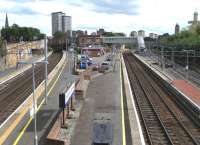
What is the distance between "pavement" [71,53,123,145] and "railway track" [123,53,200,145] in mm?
1934

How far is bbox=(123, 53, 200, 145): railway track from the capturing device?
28.8m

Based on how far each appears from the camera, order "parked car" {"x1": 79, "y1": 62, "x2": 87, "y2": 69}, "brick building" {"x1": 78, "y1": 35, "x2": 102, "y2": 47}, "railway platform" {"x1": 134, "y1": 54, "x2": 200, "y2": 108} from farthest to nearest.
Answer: "brick building" {"x1": 78, "y1": 35, "x2": 102, "y2": 47} < "parked car" {"x1": 79, "y1": 62, "x2": 87, "y2": 69} < "railway platform" {"x1": 134, "y1": 54, "x2": 200, "y2": 108}

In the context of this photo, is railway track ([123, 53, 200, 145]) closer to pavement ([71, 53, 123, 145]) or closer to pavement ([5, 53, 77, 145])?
pavement ([71, 53, 123, 145])

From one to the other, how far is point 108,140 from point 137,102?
23336 mm

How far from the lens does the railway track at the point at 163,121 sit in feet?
94.6

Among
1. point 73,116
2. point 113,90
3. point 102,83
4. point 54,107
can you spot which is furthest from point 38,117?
point 102,83

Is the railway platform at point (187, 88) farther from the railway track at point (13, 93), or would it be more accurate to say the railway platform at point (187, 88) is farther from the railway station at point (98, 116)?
the railway track at point (13, 93)

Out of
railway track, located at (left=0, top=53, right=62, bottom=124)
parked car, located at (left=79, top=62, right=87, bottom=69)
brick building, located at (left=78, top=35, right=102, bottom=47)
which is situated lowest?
railway track, located at (left=0, top=53, right=62, bottom=124)

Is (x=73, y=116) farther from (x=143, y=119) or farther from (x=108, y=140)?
(x=108, y=140)

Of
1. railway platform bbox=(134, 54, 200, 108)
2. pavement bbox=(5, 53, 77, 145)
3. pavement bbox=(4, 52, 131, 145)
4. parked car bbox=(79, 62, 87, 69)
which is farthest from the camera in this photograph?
parked car bbox=(79, 62, 87, 69)

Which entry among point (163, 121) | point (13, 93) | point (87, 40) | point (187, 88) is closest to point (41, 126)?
point (163, 121)

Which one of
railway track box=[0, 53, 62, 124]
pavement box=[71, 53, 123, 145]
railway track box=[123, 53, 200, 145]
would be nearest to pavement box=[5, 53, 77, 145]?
pavement box=[71, 53, 123, 145]

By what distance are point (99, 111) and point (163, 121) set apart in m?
5.62

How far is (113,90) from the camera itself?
53.4 metres
